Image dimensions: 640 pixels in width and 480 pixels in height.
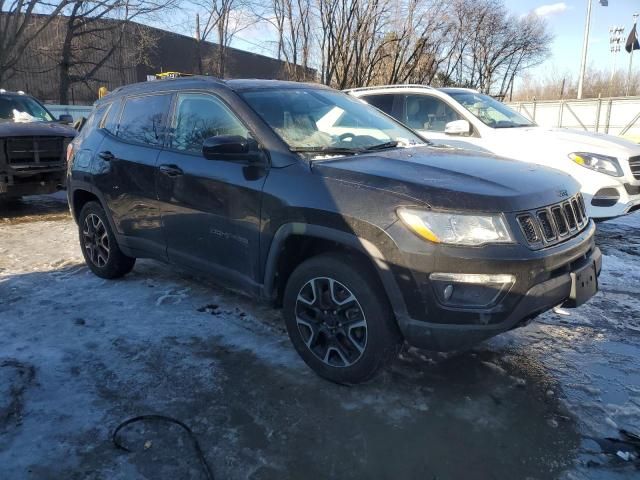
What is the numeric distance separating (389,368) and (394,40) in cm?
1338

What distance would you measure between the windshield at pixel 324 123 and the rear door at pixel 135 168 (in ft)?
3.34

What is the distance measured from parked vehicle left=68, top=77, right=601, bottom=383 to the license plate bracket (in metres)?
0.01

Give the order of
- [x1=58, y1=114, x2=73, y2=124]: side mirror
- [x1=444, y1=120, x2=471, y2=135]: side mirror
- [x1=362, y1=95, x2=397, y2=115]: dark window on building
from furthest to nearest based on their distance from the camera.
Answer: [x1=58, y1=114, x2=73, y2=124]: side mirror < [x1=362, y1=95, x2=397, y2=115]: dark window on building < [x1=444, y1=120, x2=471, y2=135]: side mirror

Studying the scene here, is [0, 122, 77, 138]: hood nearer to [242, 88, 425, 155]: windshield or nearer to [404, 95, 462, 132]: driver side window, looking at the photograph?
[404, 95, 462, 132]: driver side window

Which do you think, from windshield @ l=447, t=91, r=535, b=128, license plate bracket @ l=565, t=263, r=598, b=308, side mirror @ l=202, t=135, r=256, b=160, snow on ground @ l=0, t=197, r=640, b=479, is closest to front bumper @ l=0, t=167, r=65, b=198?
snow on ground @ l=0, t=197, r=640, b=479

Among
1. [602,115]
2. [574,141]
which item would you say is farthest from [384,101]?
[602,115]

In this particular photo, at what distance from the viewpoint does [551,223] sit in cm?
289

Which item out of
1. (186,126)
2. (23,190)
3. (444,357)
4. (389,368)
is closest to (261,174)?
(186,126)

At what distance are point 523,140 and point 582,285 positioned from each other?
155 inches

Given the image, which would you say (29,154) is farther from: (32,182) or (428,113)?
(428,113)

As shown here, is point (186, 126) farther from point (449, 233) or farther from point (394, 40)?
point (394, 40)

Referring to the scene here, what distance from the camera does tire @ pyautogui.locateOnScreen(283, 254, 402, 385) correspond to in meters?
2.88

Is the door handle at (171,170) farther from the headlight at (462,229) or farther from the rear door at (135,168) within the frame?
the headlight at (462,229)

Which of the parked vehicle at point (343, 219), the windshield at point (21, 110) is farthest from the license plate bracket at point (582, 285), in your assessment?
the windshield at point (21, 110)
